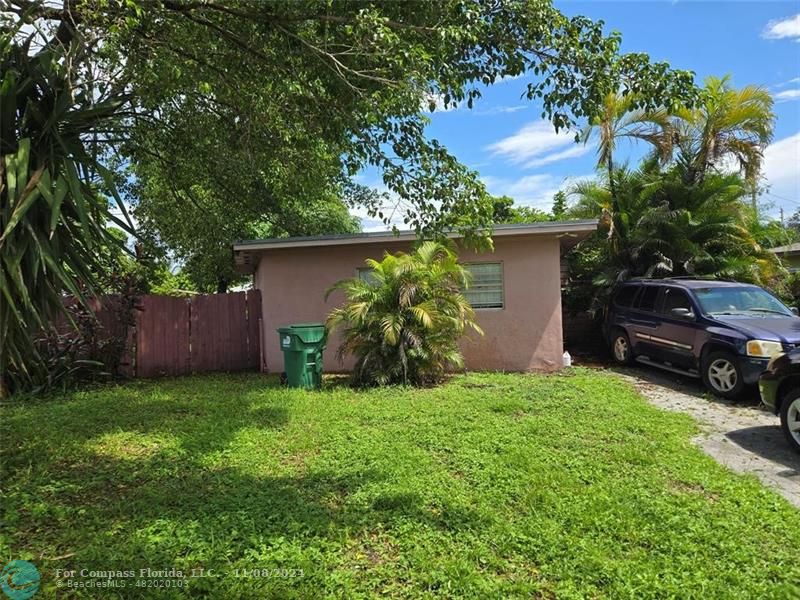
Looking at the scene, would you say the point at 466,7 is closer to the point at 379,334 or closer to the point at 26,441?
the point at 379,334

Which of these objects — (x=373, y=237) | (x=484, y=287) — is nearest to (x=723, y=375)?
(x=484, y=287)

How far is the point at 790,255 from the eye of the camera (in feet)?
54.9

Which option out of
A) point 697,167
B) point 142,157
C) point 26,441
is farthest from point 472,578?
point 697,167

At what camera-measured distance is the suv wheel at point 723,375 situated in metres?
7.30

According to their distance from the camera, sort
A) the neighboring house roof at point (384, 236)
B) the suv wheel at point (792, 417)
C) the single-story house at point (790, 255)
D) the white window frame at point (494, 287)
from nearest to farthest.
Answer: the suv wheel at point (792, 417)
the neighboring house roof at point (384, 236)
the white window frame at point (494, 287)
the single-story house at point (790, 255)

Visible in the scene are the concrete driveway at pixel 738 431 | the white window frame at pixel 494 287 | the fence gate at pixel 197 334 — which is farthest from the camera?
the fence gate at pixel 197 334

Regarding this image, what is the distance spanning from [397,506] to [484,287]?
704cm

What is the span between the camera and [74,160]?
3623 millimetres

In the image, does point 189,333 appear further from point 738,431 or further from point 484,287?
point 738,431

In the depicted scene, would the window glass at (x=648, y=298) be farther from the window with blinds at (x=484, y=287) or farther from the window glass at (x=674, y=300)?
the window with blinds at (x=484, y=287)

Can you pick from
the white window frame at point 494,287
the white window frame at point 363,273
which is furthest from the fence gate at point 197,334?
the white window frame at point 494,287

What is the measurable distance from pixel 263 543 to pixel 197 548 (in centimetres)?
41

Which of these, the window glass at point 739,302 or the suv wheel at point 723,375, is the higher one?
the window glass at point 739,302

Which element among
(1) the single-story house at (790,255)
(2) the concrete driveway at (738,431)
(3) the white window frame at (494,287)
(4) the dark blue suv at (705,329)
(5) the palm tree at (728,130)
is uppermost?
(5) the palm tree at (728,130)
